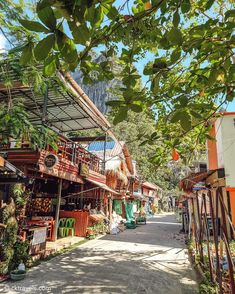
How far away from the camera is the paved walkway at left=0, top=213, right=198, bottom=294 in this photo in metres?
6.04

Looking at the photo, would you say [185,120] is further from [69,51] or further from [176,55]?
[69,51]

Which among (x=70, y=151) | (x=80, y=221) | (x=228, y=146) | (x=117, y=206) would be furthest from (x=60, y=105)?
(x=117, y=206)

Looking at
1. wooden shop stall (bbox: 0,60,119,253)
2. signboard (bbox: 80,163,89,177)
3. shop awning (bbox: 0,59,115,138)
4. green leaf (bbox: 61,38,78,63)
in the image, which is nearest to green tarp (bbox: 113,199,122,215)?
wooden shop stall (bbox: 0,60,119,253)

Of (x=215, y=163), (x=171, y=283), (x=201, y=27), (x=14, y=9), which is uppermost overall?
(x=14, y=9)

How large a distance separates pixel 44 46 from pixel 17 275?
668 centimetres

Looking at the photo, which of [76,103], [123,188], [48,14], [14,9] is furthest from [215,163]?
[48,14]

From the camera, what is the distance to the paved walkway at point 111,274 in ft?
19.8

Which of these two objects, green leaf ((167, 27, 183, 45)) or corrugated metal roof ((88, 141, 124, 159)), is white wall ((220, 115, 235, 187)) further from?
green leaf ((167, 27, 183, 45))

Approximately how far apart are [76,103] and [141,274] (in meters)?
6.54

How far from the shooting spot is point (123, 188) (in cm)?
2430

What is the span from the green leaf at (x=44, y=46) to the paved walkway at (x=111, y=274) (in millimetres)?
6008

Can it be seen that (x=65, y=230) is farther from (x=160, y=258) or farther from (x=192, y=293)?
(x=192, y=293)

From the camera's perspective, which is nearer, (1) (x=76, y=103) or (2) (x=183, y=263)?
(2) (x=183, y=263)

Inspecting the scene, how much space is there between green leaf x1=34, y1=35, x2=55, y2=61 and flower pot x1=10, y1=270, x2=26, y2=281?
6.64 m
